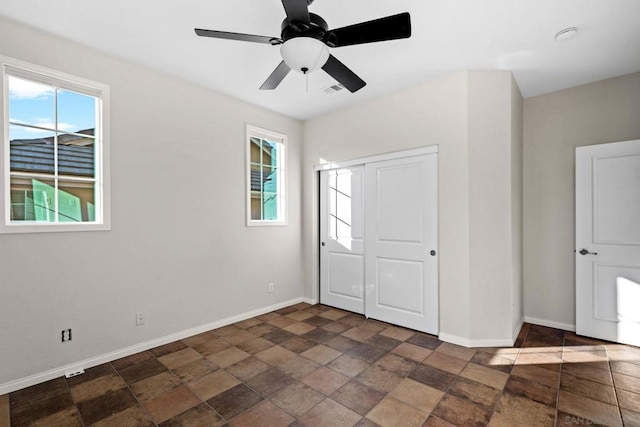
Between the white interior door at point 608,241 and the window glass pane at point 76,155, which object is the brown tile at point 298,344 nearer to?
the window glass pane at point 76,155

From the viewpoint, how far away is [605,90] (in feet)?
11.1

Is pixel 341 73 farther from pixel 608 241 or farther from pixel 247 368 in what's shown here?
pixel 608 241

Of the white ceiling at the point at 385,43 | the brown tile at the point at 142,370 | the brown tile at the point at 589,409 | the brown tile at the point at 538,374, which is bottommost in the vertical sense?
the brown tile at the point at 142,370

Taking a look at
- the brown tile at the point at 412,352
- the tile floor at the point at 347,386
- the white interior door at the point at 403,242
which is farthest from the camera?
the white interior door at the point at 403,242

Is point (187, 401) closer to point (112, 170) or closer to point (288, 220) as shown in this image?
point (112, 170)

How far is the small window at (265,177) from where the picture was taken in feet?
13.6

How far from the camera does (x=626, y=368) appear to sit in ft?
8.74

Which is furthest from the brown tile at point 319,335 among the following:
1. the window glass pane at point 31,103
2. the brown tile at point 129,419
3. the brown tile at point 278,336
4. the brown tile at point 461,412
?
the window glass pane at point 31,103

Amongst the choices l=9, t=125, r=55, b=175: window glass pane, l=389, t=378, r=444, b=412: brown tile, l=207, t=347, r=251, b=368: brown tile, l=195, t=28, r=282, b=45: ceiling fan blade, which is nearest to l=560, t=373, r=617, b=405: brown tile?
l=389, t=378, r=444, b=412: brown tile

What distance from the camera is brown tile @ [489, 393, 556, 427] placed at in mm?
1991

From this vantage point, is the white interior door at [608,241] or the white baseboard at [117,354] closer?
the white baseboard at [117,354]

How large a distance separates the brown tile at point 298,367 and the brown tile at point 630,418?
2.16 m

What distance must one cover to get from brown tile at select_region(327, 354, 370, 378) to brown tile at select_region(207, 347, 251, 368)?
0.86m

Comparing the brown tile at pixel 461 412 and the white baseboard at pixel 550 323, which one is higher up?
the white baseboard at pixel 550 323
